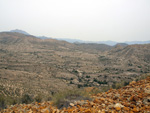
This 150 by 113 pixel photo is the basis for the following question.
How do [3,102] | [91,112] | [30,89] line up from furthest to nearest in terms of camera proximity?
[30,89], [3,102], [91,112]

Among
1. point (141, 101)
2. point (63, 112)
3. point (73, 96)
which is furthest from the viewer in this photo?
point (73, 96)

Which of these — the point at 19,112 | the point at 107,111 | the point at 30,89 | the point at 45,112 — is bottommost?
the point at 30,89

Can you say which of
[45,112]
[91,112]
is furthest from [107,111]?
[45,112]

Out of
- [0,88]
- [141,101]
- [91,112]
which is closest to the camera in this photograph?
[91,112]

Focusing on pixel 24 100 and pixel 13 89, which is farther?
pixel 13 89

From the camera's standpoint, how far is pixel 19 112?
22.1 ft

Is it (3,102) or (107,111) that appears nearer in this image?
(107,111)

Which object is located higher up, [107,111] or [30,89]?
[107,111]

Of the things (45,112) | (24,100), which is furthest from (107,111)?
(24,100)

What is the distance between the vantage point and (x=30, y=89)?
15531 mm

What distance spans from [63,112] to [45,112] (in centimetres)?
86

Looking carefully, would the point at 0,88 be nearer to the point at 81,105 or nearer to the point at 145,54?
the point at 81,105

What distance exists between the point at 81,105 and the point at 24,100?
584 cm

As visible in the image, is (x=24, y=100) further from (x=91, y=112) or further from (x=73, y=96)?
(x=91, y=112)
